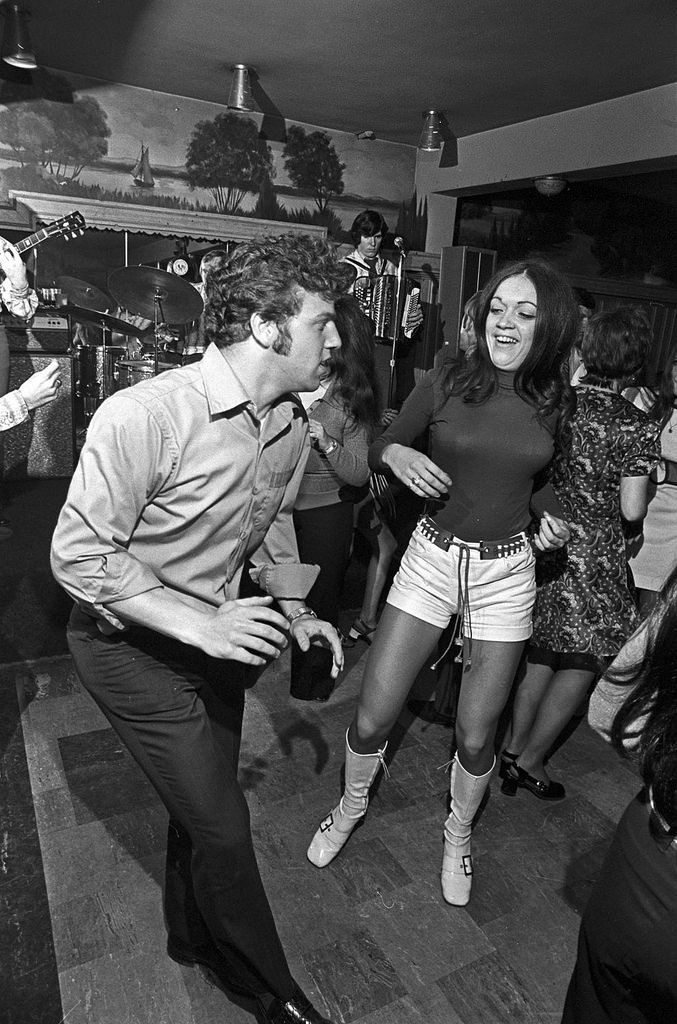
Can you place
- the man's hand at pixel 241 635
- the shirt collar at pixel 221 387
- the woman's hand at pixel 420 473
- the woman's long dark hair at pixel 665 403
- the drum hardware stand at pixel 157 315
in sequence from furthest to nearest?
the drum hardware stand at pixel 157 315 → the woman's long dark hair at pixel 665 403 → the woman's hand at pixel 420 473 → the shirt collar at pixel 221 387 → the man's hand at pixel 241 635

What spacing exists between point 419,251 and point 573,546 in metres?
6.24

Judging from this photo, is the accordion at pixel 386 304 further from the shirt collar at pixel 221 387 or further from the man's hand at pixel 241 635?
the man's hand at pixel 241 635

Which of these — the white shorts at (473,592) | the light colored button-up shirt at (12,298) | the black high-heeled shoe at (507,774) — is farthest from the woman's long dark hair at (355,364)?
the light colored button-up shirt at (12,298)

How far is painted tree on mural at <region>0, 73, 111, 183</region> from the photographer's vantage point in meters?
5.90

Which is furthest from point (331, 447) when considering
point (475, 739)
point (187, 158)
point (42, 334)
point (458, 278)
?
point (187, 158)

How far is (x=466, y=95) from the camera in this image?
553cm

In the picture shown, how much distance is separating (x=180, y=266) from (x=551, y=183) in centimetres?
343

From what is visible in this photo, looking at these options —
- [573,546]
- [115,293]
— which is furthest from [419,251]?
[573,546]

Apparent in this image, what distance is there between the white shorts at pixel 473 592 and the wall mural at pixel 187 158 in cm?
594

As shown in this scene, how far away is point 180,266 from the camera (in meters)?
6.61

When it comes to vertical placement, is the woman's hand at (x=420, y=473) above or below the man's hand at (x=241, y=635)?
above

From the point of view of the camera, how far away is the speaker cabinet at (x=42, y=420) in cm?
607

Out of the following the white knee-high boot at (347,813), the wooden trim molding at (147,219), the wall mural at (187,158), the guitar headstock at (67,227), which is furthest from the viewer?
the wooden trim molding at (147,219)

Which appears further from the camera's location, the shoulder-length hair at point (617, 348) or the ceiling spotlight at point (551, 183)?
the ceiling spotlight at point (551, 183)
